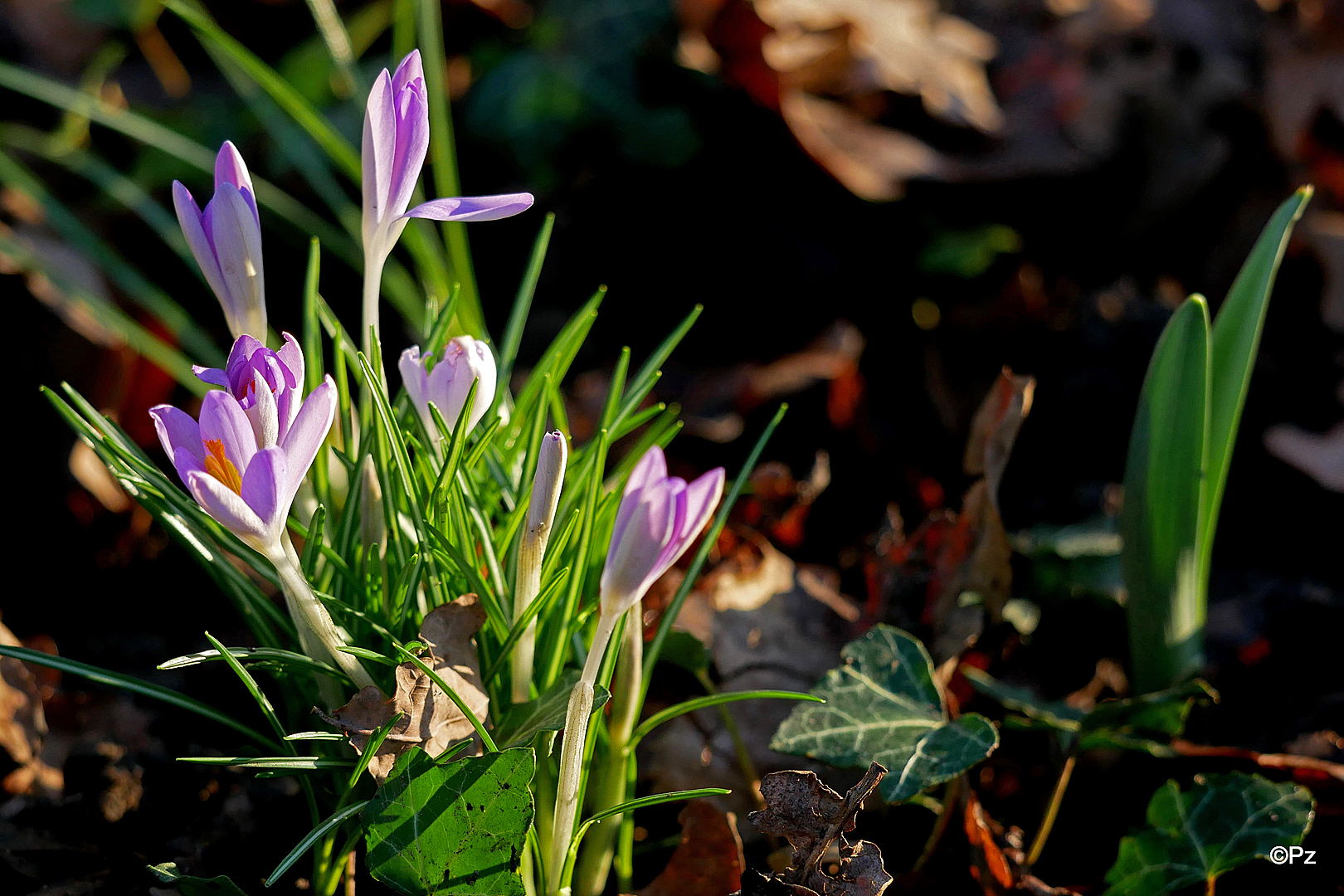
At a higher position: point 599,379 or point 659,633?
point 659,633

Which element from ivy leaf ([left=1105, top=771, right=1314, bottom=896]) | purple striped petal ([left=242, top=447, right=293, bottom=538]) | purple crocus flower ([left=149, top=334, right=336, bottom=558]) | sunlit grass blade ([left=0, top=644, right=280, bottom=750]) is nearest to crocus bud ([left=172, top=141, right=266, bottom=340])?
purple crocus flower ([left=149, top=334, right=336, bottom=558])

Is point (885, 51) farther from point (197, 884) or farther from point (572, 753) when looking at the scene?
point (197, 884)

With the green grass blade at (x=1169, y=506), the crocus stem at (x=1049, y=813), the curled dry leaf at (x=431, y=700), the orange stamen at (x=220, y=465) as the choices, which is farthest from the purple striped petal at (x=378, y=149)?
the crocus stem at (x=1049, y=813)

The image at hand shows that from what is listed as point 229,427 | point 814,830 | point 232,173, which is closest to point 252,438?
point 229,427

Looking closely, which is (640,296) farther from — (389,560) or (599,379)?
(389,560)

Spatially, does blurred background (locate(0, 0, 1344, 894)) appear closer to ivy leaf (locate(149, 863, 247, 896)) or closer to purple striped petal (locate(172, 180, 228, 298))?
ivy leaf (locate(149, 863, 247, 896))

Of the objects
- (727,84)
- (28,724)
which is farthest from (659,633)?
(727,84)
